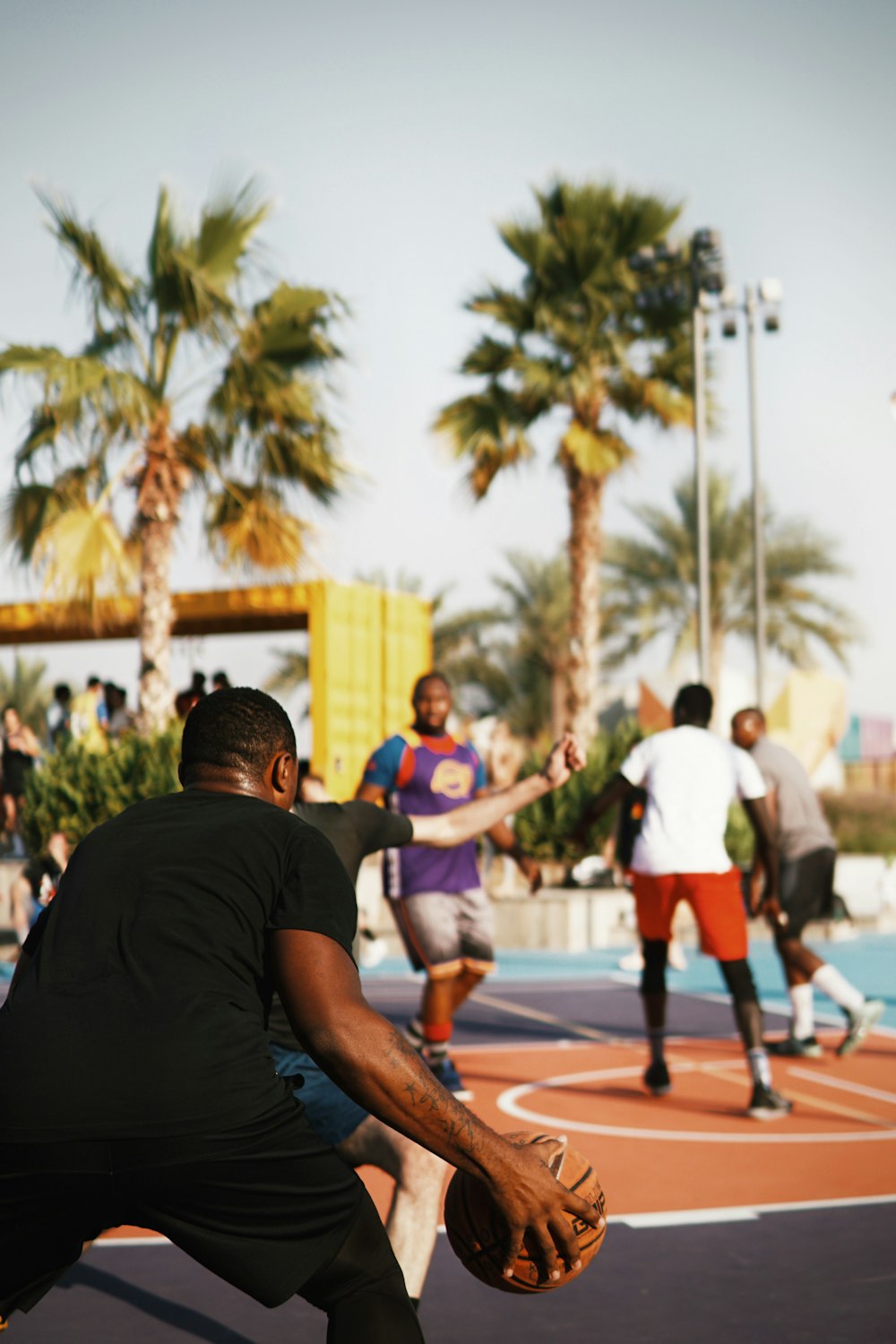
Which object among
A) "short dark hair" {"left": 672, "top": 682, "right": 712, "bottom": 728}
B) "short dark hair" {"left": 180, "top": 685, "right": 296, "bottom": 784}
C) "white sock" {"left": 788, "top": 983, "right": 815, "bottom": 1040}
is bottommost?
"white sock" {"left": 788, "top": 983, "right": 815, "bottom": 1040}

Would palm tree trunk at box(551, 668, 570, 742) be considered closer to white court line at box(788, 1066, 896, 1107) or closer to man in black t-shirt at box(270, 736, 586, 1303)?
white court line at box(788, 1066, 896, 1107)

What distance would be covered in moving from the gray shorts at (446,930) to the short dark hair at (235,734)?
5067 millimetres

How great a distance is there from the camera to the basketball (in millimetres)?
2711

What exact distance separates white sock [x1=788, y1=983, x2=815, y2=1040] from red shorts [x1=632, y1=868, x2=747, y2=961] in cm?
159

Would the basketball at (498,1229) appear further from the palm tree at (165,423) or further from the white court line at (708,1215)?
the palm tree at (165,423)

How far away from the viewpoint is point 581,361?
2214 cm

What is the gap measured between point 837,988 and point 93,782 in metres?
9.94

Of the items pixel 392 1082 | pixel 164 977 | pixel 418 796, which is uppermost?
pixel 418 796

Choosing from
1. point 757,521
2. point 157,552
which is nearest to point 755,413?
point 757,521

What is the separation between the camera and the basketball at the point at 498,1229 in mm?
2711

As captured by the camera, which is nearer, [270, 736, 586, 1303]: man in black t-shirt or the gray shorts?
[270, 736, 586, 1303]: man in black t-shirt

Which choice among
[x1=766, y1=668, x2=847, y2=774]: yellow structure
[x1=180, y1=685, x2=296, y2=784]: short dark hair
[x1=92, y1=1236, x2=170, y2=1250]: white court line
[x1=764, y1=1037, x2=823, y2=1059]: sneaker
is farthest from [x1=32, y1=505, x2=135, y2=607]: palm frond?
[x1=766, y1=668, x2=847, y2=774]: yellow structure

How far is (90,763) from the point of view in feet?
55.4

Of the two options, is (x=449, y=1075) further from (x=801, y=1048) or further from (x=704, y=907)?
(x=801, y=1048)
